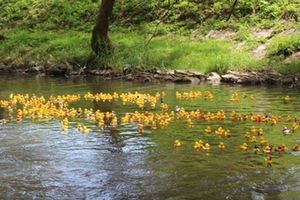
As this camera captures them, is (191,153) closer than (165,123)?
Yes

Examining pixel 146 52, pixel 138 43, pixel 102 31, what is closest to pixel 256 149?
pixel 146 52

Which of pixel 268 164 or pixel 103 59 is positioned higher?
pixel 103 59

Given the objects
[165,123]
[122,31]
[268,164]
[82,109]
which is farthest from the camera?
[122,31]

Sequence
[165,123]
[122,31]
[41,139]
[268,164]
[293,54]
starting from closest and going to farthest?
[268,164]
[41,139]
[165,123]
[293,54]
[122,31]

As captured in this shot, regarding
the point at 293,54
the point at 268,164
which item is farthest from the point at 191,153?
the point at 293,54

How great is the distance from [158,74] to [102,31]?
4783 mm

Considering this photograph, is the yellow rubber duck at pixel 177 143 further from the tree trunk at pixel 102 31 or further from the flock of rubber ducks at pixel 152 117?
the tree trunk at pixel 102 31

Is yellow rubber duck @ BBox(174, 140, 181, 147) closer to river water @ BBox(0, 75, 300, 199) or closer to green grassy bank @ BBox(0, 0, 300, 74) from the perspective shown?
river water @ BBox(0, 75, 300, 199)

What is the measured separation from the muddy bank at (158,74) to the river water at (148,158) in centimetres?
534

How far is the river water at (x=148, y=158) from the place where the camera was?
4.98 metres

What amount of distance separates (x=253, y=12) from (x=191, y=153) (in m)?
17.8

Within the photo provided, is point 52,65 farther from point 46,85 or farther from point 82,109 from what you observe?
point 82,109

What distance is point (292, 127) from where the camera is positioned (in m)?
7.92

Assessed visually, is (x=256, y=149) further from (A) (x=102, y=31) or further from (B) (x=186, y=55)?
(A) (x=102, y=31)
